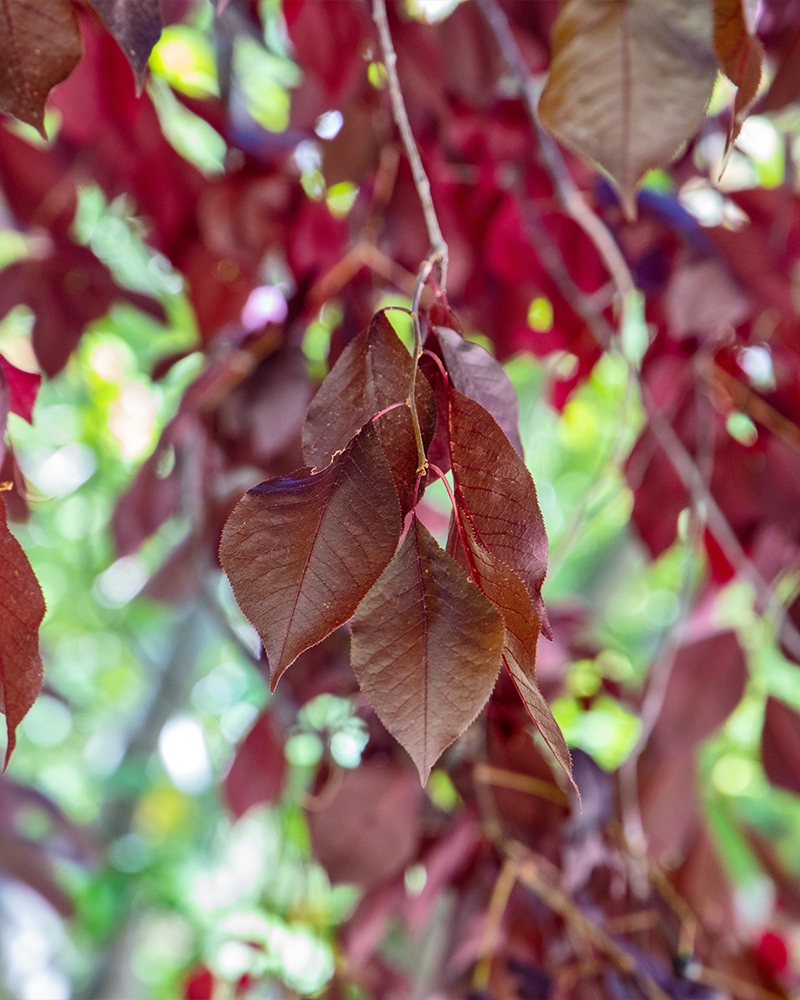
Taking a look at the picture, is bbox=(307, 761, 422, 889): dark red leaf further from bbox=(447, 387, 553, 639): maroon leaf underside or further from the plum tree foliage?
bbox=(447, 387, 553, 639): maroon leaf underside

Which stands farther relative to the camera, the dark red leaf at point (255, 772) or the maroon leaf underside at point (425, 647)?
the dark red leaf at point (255, 772)

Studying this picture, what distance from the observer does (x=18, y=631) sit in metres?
0.21

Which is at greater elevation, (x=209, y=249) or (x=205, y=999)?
(x=209, y=249)

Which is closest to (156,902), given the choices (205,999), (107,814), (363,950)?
(107,814)

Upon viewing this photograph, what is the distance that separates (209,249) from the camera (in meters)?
0.70

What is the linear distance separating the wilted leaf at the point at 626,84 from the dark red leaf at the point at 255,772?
1.71 ft

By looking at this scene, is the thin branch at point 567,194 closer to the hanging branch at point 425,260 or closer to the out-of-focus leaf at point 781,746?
the hanging branch at point 425,260

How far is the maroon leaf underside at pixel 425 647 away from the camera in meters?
0.20

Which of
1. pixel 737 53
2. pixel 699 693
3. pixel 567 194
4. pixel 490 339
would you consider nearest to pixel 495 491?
pixel 737 53

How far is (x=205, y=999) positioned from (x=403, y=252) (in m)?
0.99

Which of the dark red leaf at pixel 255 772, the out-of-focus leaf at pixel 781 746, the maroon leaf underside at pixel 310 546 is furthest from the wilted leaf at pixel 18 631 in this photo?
the out-of-focus leaf at pixel 781 746

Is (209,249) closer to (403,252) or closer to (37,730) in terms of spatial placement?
(403,252)

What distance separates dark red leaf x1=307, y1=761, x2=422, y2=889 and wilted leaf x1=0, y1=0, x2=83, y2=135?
444 mm

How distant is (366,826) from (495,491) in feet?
1.32
